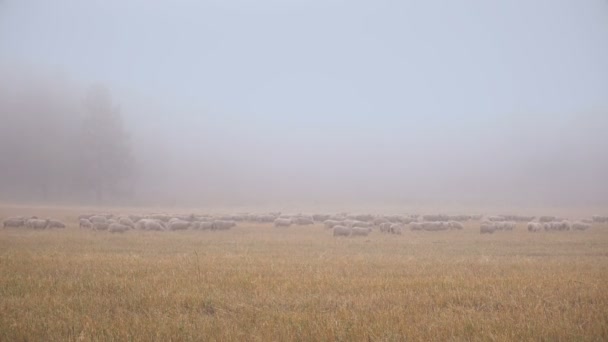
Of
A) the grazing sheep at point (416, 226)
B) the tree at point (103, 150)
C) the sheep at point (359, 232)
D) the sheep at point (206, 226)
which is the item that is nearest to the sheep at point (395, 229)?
the sheep at point (359, 232)

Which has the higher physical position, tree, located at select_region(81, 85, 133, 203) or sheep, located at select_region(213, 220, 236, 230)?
tree, located at select_region(81, 85, 133, 203)

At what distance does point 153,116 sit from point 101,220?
126 metres

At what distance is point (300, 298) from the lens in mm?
9273

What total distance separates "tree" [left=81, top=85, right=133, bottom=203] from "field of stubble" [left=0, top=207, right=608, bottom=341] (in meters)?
56.5

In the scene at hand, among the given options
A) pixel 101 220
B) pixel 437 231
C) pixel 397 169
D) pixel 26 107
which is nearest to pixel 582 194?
pixel 397 169

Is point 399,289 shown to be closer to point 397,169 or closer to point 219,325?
point 219,325

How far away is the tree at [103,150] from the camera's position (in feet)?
224

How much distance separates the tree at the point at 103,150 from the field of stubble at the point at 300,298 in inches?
2223

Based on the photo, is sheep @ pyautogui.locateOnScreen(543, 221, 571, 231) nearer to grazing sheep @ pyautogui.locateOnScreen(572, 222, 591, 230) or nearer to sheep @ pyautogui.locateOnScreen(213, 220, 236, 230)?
grazing sheep @ pyautogui.locateOnScreen(572, 222, 591, 230)

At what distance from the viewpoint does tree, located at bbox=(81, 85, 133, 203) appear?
68.1 meters

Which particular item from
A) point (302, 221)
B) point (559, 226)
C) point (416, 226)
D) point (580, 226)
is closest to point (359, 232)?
point (416, 226)

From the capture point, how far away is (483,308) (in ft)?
29.0

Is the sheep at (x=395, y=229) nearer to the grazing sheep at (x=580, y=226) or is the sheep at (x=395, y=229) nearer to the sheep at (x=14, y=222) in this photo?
the grazing sheep at (x=580, y=226)

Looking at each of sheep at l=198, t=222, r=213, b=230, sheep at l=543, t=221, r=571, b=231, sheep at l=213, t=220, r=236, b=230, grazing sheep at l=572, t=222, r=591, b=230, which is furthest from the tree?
grazing sheep at l=572, t=222, r=591, b=230
